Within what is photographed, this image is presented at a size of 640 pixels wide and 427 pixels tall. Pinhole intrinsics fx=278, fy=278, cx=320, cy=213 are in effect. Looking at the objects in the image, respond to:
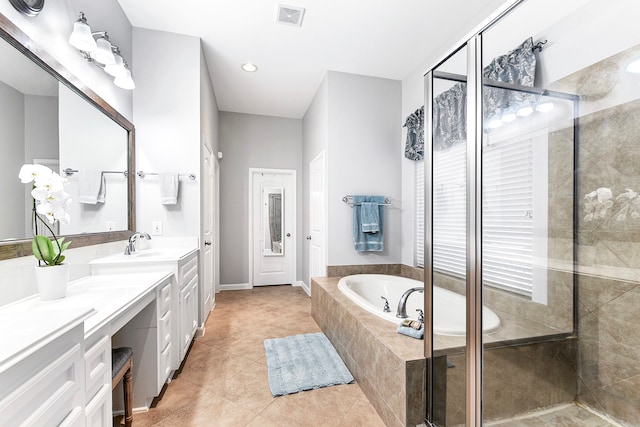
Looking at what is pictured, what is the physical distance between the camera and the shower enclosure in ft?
3.86

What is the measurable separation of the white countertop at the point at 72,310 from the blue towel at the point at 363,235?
1937 mm

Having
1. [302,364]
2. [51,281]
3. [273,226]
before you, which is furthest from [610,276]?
[273,226]

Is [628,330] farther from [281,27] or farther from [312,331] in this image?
[281,27]

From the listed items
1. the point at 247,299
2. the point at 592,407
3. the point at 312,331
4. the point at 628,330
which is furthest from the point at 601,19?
the point at 247,299

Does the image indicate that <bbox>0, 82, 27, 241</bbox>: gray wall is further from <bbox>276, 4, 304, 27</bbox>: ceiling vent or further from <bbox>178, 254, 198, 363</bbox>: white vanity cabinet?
<bbox>276, 4, 304, 27</bbox>: ceiling vent

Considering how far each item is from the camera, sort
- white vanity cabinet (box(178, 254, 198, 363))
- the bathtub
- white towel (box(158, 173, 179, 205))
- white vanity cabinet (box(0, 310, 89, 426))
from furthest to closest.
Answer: white towel (box(158, 173, 179, 205))
white vanity cabinet (box(178, 254, 198, 363))
the bathtub
white vanity cabinet (box(0, 310, 89, 426))

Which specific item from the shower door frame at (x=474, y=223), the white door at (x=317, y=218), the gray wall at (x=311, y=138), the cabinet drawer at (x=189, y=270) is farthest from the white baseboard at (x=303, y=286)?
the shower door frame at (x=474, y=223)

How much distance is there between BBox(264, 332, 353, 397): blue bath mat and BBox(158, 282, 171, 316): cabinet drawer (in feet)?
2.88

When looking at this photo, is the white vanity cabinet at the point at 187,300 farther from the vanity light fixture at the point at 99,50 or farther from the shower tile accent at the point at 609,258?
the shower tile accent at the point at 609,258

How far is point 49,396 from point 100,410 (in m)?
0.41

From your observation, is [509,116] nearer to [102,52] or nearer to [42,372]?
[42,372]

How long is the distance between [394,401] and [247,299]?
2843mm

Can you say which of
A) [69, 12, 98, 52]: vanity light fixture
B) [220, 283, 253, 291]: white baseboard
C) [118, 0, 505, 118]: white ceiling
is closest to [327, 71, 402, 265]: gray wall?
[118, 0, 505, 118]: white ceiling

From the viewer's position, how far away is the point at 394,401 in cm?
149
